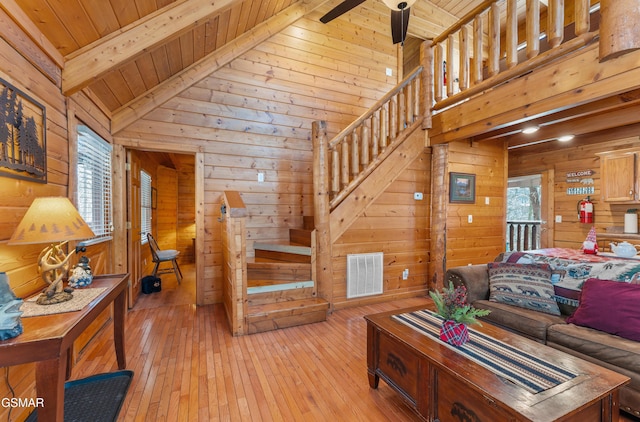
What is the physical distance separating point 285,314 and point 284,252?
765 millimetres

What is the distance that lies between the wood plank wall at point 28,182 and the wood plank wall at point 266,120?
1.28 meters

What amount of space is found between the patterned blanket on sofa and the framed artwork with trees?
374 centimetres

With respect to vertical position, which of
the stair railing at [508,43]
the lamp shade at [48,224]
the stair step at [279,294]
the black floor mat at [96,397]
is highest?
the stair railing at [508,43]

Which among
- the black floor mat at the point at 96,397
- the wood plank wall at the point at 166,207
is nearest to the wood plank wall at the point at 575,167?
the black floor mat at the point at 96,397

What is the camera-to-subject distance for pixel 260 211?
3.93m

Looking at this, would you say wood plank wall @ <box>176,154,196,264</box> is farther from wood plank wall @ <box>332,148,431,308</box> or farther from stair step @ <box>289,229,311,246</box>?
wood plank wall @ <box>332,148,431,308</box>

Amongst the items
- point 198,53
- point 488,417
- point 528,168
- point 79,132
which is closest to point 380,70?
point 198,53

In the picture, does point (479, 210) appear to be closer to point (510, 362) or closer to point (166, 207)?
point (510, 362)

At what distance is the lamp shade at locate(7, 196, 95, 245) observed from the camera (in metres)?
1.39

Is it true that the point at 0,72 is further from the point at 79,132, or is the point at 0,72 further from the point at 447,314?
the point at 447,314

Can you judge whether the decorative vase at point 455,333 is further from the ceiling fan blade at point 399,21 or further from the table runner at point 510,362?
the ceiling fan blade at point 399,21

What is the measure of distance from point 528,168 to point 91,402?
22.0 feet

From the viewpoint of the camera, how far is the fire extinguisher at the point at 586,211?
434 cm

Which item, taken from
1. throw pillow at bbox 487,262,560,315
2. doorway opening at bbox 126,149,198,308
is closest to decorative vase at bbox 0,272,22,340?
doorway opening at bbox 126,149,198,308
